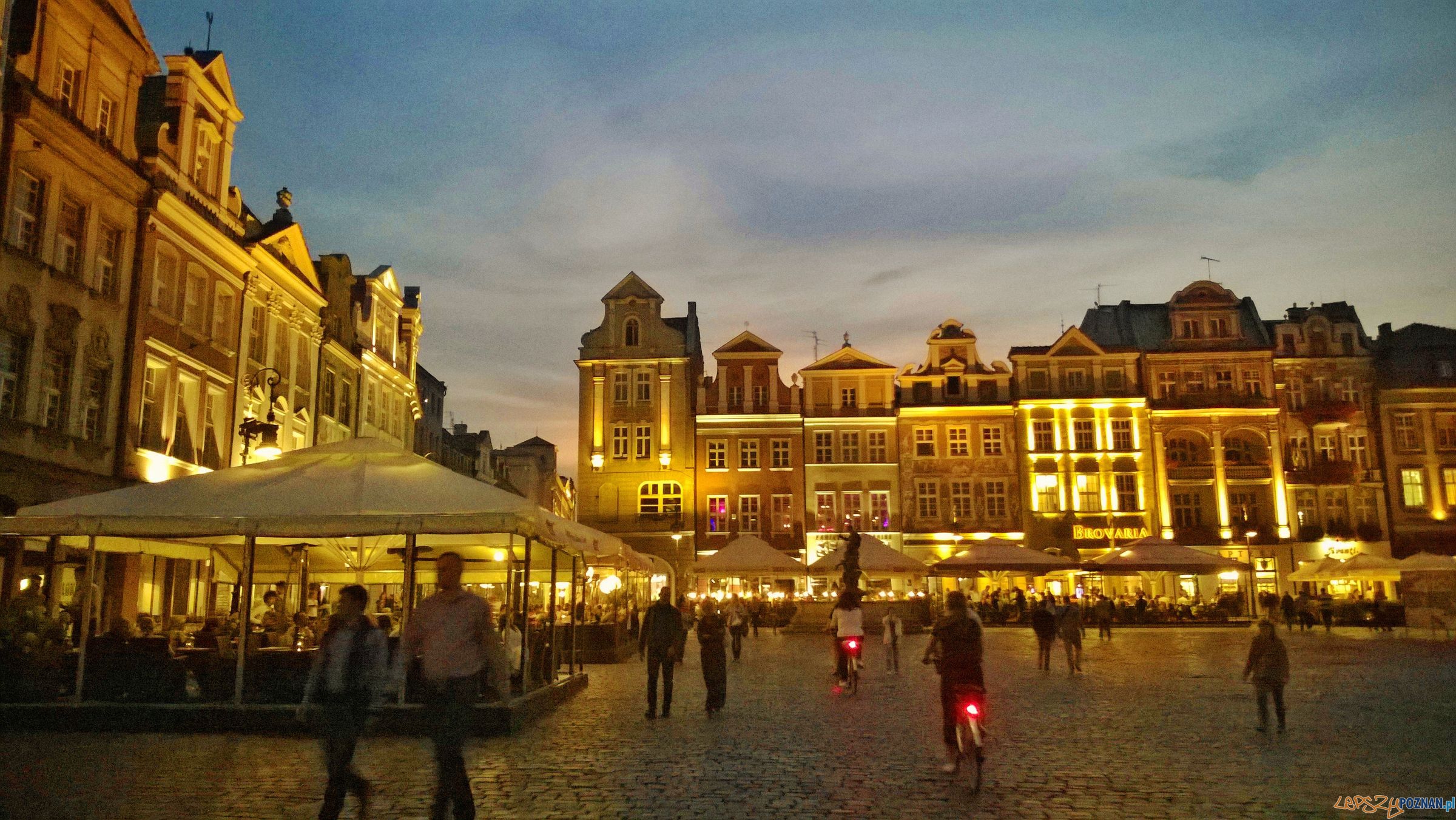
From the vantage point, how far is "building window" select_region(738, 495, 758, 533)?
2184 inches

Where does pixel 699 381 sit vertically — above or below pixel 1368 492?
above

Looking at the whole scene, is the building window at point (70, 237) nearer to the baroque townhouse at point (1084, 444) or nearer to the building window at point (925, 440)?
the building window at point (925, 440)

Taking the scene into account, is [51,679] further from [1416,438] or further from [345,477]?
[1416,438]

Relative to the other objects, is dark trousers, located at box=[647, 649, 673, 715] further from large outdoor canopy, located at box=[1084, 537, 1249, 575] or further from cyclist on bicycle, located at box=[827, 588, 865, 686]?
large outdoor canopy, located at box=[1084, 537, 1249, 575]

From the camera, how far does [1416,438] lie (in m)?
56.2

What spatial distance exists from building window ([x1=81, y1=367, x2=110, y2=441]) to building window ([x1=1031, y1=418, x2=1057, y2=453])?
142 feet

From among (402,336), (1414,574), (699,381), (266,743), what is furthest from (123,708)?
(699,381)

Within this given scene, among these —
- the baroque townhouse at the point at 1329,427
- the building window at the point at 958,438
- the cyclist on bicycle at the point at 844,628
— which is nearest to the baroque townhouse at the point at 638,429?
the building window at the point at 958,438

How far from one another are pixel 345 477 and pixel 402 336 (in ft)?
107

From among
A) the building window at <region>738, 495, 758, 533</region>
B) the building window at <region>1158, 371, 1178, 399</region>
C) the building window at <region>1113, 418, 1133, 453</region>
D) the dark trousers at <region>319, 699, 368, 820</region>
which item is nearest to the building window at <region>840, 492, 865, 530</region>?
the building window at <region>738, 495, 758, 533</region>

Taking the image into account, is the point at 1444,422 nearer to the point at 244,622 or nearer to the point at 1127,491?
the point at 1127,491

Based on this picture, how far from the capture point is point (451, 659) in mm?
7531

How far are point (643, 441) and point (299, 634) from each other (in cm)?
3797

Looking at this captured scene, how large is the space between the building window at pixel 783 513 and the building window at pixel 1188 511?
18911 millimetres
